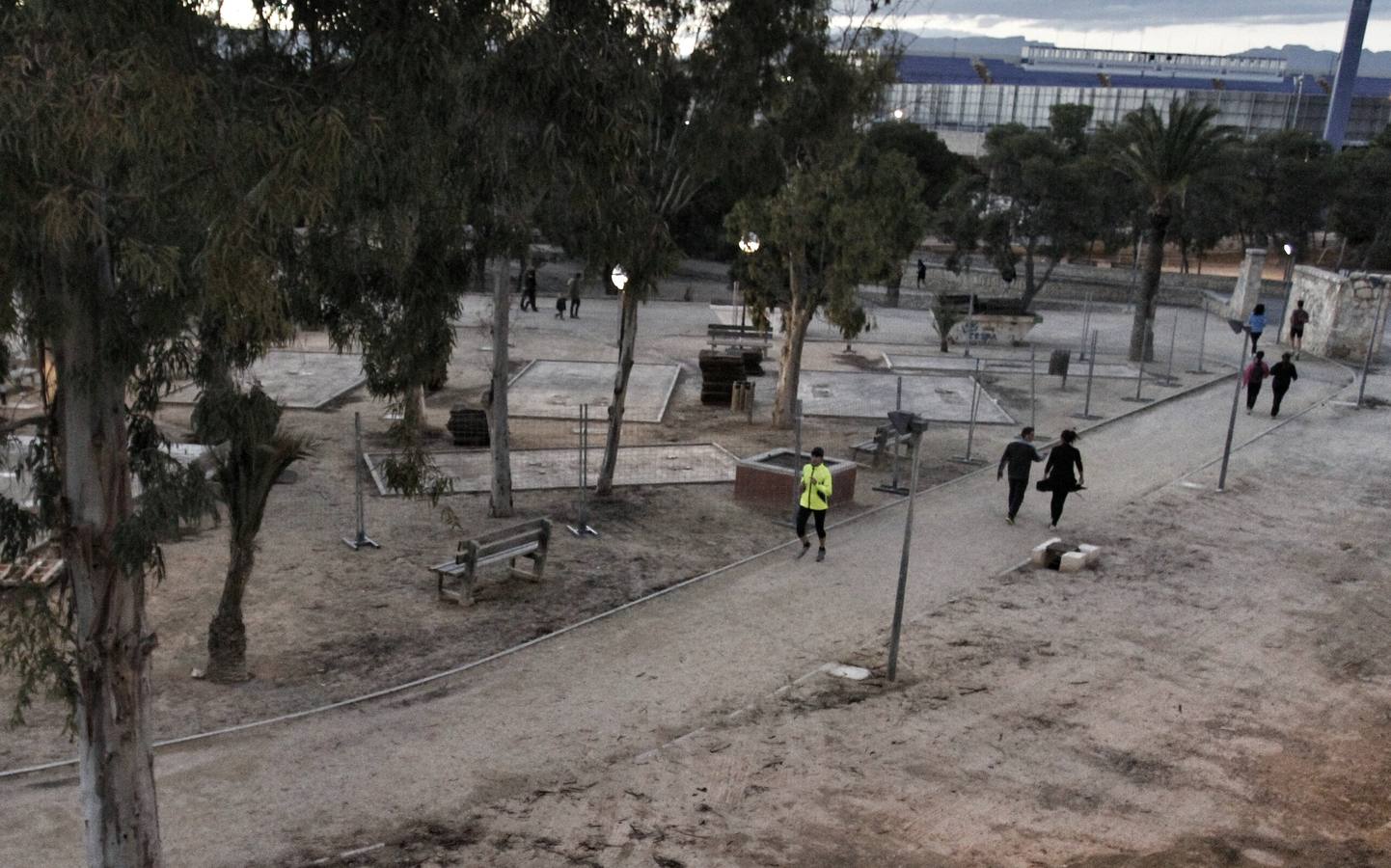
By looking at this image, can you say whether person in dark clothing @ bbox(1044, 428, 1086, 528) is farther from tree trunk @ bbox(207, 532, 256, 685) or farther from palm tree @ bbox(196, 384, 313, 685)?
tree trunk @ bbox(207, 532, 256, 685)

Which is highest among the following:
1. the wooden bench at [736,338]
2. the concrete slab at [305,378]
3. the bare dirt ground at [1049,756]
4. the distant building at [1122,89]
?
the distant building at [1122,89]

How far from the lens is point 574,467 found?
19.3 metres

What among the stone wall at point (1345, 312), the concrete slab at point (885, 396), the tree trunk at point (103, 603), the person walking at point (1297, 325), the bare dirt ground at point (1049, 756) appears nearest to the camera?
the tree trunk at point (103, 603)

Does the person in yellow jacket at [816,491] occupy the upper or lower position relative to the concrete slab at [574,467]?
upper

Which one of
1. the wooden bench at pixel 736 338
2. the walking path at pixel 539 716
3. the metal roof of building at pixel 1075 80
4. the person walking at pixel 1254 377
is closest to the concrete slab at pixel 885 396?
the wooden bench at pixel 736 338

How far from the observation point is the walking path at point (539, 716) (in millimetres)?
8695

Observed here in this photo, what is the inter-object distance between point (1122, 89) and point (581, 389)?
109 metres

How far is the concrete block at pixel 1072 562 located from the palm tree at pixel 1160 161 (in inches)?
720

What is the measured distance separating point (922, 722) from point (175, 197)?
284 inches

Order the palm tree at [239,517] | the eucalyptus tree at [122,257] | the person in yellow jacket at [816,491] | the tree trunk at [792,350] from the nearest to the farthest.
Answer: the eucalyptus tree at [122,257] → the palm tree at [239,517] → the person in yellow jacket at [816,491] → the tree trunk at [792,350]

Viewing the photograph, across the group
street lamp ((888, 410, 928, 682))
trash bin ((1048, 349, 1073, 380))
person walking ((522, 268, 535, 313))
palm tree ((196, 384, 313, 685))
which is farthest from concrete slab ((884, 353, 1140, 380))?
palm tree ((196, 384, 313, 685))

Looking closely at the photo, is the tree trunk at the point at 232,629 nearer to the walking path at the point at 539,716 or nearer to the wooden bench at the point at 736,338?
the walking path at the point at 539,716

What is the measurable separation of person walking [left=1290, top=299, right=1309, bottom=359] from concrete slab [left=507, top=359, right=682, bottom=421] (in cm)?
1787

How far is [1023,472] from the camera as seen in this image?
16.7 meters
